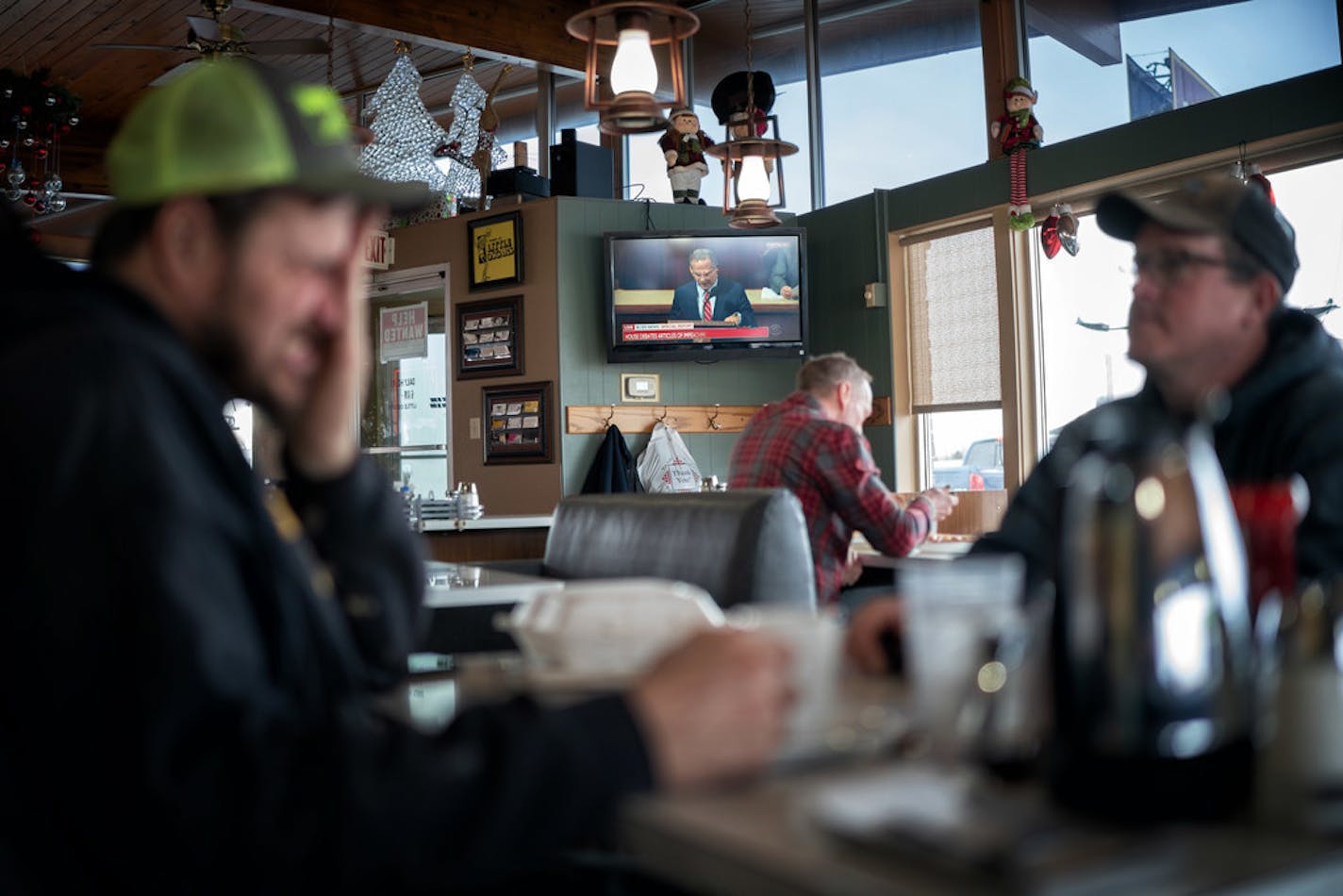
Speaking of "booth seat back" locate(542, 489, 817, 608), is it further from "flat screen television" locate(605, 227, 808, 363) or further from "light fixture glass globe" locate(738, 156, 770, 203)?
"flat screen television" locate(605, 227, 808, 363)

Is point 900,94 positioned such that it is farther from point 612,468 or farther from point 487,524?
point 487,524

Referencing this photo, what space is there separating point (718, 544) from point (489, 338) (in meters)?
4.48

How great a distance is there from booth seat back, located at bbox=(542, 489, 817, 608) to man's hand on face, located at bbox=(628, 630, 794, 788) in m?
1.92

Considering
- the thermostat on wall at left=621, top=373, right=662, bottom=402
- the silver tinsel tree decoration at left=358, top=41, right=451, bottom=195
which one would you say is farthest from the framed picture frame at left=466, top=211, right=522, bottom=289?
the thermostat on wall at left=621, top=373, right=662, bottom=402

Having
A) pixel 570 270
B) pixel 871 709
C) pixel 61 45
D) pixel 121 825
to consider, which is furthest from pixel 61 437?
pixel 61 45

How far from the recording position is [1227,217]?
1800 millimetres

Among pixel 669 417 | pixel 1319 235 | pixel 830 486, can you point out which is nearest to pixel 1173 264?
pixel 830 486

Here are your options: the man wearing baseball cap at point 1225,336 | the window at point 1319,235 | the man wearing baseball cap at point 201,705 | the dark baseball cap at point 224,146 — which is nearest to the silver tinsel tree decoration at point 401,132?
the window at point 1319,235

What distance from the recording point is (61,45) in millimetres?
7680

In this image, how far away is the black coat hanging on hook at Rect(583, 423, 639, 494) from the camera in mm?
6656

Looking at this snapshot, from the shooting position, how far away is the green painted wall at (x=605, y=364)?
681 centimetres

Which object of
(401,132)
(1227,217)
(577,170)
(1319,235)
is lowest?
(1227,217)

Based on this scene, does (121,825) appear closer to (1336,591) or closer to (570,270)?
(1336,591)

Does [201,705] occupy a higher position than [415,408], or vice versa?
[415,408]
